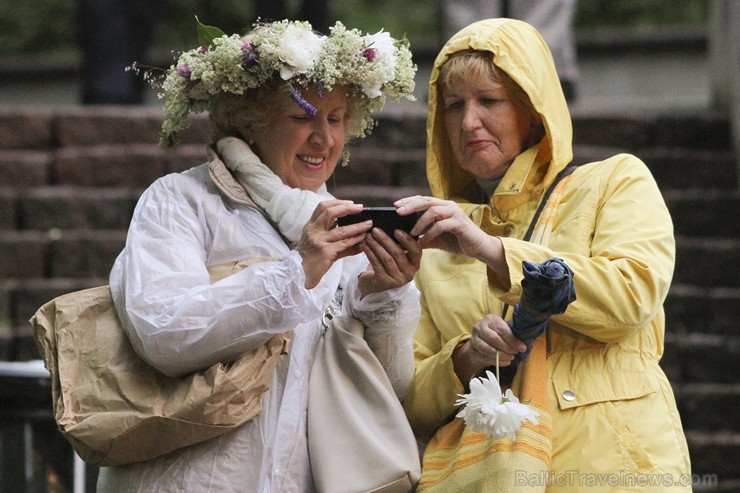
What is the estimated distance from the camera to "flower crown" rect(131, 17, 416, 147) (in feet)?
13.0

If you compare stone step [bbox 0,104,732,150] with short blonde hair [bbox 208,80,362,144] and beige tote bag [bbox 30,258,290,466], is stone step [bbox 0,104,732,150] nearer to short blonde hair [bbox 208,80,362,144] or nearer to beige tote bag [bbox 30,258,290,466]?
short blonde hair [bbox 208,80,362,144]

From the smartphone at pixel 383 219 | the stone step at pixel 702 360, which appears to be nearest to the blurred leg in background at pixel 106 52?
the stone step at pixel 702 360

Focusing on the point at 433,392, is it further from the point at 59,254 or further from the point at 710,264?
the point at 59,254

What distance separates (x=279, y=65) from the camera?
12.9ft

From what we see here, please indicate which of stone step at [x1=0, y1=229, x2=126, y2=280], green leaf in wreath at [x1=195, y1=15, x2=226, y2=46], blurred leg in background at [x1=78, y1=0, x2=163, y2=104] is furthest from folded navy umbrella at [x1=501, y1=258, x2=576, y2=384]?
blurred leg in background at [x1=78, y1=0, x2=163, y2=104]

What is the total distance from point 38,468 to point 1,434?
7.5 inches

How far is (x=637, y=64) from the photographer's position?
11695 millimetres

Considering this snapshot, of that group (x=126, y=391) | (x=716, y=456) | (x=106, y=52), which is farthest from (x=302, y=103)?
(x=106, y=52)

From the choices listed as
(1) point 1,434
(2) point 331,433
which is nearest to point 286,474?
(2) point 331,433

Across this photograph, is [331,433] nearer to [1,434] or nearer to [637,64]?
[1,434]

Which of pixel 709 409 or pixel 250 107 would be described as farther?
pixel 709 409

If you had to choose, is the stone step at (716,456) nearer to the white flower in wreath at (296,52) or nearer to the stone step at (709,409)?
the stone step at (709,409)

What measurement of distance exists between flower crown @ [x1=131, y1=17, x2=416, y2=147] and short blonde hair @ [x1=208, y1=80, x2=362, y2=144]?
0.02 meters

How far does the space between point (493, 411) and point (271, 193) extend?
89cm
